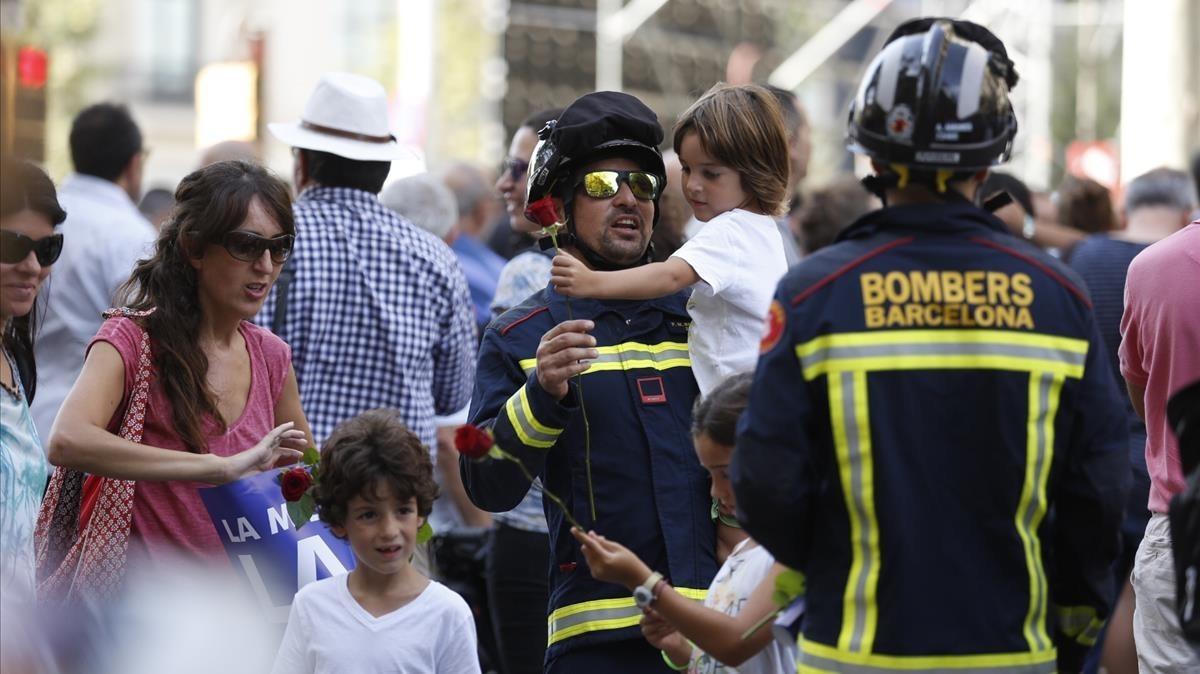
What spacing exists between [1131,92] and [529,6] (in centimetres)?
1023

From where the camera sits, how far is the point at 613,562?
337 cm

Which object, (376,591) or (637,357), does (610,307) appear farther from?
(376,591)

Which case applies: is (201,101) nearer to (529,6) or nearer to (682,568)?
(529,6)

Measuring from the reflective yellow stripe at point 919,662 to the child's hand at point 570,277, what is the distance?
1052 millimetres

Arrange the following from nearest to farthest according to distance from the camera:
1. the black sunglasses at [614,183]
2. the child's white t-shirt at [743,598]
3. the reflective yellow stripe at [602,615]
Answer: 1. the child's white t-shirt at [743,598]
2. the reflective yellow stripe at [602,615]
3. the black sunglasses at [614,183]

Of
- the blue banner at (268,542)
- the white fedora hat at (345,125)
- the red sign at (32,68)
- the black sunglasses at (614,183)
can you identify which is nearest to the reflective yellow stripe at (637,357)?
the black sunglasses at (614,183)

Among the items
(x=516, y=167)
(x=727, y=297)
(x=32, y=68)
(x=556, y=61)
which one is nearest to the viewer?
(x=727, y=297)

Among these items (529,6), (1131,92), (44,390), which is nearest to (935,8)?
(529,6)

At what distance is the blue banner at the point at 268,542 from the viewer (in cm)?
450

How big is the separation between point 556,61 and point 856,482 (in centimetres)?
2222

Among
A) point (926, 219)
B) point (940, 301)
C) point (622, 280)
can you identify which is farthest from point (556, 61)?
point (940, 301)

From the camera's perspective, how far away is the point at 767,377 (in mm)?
3094

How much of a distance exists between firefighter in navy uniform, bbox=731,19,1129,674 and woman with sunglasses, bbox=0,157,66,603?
5.23 ft

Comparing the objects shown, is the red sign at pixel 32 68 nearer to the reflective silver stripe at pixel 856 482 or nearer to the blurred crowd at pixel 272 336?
the blurred crowd at pixel 272 336
